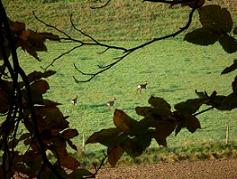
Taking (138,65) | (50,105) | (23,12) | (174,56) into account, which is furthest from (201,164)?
(23,12)

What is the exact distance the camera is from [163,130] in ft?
3.27

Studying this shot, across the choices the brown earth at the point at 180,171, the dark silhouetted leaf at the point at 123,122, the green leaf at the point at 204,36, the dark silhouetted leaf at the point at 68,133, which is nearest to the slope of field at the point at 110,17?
the brown earth at the point at 180,171

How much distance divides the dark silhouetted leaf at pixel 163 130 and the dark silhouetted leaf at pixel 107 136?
85 mm

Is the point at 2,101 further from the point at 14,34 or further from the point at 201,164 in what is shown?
the point at 201,164

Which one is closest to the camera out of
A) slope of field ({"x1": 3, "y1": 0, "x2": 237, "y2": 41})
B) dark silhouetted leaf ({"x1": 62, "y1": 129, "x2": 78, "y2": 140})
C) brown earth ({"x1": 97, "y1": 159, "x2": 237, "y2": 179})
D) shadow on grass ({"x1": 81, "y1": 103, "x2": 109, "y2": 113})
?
dark silhouetted leaf ({"x1": 62, "y1": 129, "x2": 78, "y2": 140})

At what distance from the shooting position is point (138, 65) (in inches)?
680

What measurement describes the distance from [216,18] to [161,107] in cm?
25

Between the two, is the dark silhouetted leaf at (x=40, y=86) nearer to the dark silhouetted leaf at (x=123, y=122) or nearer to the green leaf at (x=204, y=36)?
the dark silhouetted leaf at (x=123, y=122)

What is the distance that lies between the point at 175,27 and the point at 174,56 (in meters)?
3.14

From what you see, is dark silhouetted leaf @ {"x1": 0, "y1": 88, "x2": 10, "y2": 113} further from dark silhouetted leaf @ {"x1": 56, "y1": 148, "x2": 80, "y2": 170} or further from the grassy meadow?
the grassy meadow

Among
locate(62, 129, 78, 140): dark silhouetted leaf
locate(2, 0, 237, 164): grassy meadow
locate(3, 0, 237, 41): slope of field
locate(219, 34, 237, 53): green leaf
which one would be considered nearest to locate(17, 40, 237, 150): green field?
locate(2, 0, 237, 164): grassy meadow

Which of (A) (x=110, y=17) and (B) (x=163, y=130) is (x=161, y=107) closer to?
(B) (x=163, y=130)

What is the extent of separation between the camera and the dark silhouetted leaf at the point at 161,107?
3.33ft

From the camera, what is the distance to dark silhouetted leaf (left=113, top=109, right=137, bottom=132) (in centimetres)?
96
